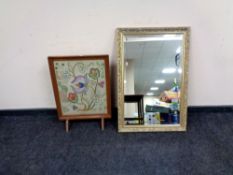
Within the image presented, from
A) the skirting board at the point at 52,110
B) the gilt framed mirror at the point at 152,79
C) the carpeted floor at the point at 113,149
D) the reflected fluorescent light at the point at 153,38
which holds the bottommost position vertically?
the carpeted floor at the point at 113,149

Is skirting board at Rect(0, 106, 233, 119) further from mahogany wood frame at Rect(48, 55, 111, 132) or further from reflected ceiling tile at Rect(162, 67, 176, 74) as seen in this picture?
reflected ceiling tile at Rect(162, 67, 176, 74)

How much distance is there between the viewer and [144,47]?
5.04 ft

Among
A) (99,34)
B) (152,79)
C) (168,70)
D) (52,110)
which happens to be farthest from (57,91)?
(168,70)

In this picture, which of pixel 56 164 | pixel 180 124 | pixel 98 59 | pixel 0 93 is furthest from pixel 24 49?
pixel 180 124

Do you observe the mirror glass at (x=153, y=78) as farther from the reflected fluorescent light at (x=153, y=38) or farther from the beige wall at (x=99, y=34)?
the beige wall at (x=99, y=34)

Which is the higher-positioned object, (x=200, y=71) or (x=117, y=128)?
(x=200, y=71)

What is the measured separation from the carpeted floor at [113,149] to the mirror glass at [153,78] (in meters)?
0.14

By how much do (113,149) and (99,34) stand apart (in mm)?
861

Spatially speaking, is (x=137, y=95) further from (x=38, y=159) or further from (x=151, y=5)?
(x=38, y=159)

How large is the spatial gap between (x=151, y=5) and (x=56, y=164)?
51.0 inches

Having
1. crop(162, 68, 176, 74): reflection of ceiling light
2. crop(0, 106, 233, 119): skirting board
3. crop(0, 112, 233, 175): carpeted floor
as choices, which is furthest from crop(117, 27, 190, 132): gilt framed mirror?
crop(0, 106, 233, 119): skirting board

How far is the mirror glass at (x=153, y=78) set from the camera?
4.96ft

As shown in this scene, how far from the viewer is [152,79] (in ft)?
5.15

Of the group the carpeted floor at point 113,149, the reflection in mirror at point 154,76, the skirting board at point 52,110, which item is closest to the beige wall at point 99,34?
the skirting board at point 52,110
